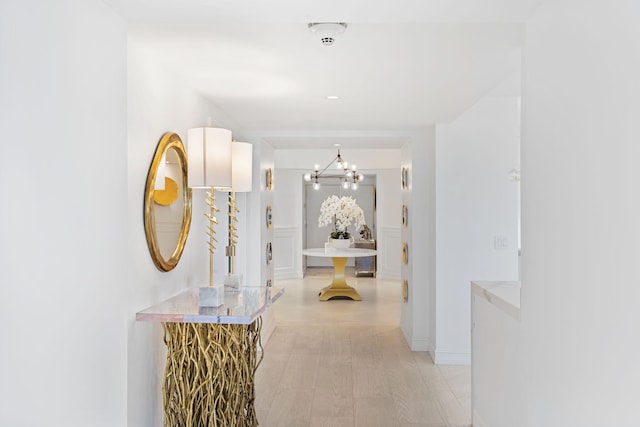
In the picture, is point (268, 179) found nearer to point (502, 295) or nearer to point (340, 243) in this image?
point (340, 243)

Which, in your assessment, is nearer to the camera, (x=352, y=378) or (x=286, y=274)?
(x=352, y=378)

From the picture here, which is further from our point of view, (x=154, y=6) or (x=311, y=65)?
(x=311, y=65)

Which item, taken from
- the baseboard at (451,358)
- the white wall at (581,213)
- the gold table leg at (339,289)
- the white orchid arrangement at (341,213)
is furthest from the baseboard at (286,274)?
the white wall at (581,213)

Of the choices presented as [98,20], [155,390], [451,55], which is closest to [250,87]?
[451,55]

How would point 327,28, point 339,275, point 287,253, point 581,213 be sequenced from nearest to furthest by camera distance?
1. point 581,213
2. point 327,28
3. point 339,275
4. point 287,253

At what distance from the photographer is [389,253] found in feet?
33.8

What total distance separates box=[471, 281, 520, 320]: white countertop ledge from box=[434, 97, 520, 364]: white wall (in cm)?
157

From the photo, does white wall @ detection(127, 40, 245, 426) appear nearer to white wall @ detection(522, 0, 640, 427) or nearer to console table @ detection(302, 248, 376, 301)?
white wall @ detection(522, 0, 640, 427)

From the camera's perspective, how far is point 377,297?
27.2ft

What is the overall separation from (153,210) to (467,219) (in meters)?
3.12

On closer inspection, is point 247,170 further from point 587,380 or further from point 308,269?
point 308,269

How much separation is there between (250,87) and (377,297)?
5.55 m

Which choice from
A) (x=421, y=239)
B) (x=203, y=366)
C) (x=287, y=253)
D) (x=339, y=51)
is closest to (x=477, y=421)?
(x=203, y=366)

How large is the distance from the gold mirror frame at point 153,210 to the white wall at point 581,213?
1720 millimetres
